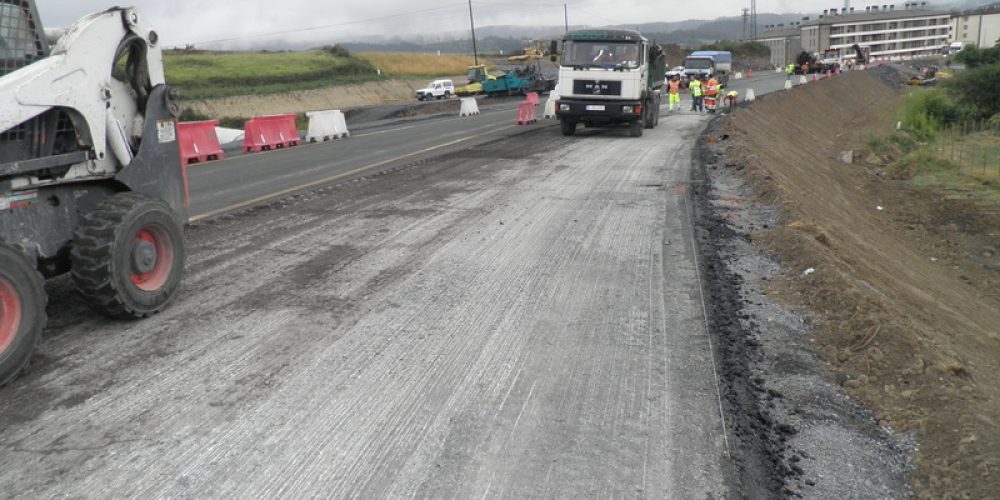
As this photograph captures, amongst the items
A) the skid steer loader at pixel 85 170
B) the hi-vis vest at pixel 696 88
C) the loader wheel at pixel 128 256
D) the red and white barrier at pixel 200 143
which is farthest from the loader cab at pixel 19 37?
the hi-vis vest at pixel 696 88

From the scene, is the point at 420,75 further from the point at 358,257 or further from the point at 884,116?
the point at 358,257

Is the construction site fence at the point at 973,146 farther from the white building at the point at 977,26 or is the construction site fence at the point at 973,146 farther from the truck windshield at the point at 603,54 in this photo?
the white building at the point at 977,26

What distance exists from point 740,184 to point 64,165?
10.3 meters

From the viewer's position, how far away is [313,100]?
193ft

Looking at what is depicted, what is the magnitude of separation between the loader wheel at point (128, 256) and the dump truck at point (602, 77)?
15.9 meters

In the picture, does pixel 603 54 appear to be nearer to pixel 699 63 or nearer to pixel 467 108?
pixel 467 108

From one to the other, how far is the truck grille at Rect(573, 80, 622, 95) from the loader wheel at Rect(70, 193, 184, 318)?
15.9 meters

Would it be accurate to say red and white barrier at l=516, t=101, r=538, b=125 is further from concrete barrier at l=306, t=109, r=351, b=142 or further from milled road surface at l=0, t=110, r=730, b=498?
milled road surface at l=0, t=110, r=730, b=498

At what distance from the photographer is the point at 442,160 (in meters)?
16.3

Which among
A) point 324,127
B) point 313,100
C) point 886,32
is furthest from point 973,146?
point 886,32

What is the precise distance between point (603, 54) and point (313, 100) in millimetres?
41857

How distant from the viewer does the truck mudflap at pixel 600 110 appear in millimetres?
20734

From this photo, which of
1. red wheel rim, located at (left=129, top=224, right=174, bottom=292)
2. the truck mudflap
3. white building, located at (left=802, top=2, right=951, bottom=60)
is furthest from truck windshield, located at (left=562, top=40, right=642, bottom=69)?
white building, located at (left=802, top=2, right=951, bottom=60)

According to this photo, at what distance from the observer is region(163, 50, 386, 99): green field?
5500 cm
